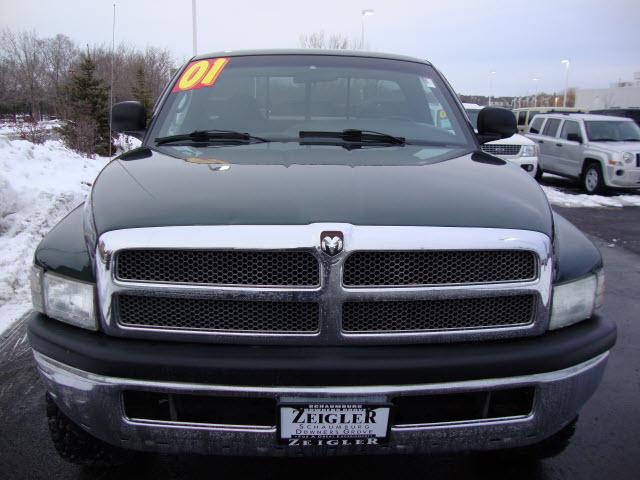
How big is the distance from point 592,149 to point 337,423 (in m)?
13.1

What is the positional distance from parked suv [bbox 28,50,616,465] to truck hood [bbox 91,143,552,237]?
0.04 ft

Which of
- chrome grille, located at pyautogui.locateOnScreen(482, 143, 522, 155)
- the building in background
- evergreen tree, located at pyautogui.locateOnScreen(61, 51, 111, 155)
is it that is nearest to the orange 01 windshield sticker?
chrome grille, located at pyautogui.locateOnScreen(482, 143, 522, 155)

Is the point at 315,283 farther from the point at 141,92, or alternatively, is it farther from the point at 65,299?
the point at 141,92

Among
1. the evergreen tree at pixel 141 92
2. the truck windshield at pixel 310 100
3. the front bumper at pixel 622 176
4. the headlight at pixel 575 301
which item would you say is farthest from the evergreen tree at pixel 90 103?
the headlight at pixel 575 301

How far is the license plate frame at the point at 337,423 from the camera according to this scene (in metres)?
1.77

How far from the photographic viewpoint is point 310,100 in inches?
124

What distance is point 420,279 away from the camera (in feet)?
5.95

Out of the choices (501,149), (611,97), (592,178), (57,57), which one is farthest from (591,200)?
(611,97)

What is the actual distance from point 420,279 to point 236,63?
2.13 m

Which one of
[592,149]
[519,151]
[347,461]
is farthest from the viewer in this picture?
[592,149]

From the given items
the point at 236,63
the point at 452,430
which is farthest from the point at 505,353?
the point at 236,63

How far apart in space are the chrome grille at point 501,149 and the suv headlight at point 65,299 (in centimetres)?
1074

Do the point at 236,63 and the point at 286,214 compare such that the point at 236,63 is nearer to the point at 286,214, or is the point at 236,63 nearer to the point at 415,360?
the point at 286,214

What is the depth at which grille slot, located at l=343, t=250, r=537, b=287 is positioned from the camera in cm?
178
